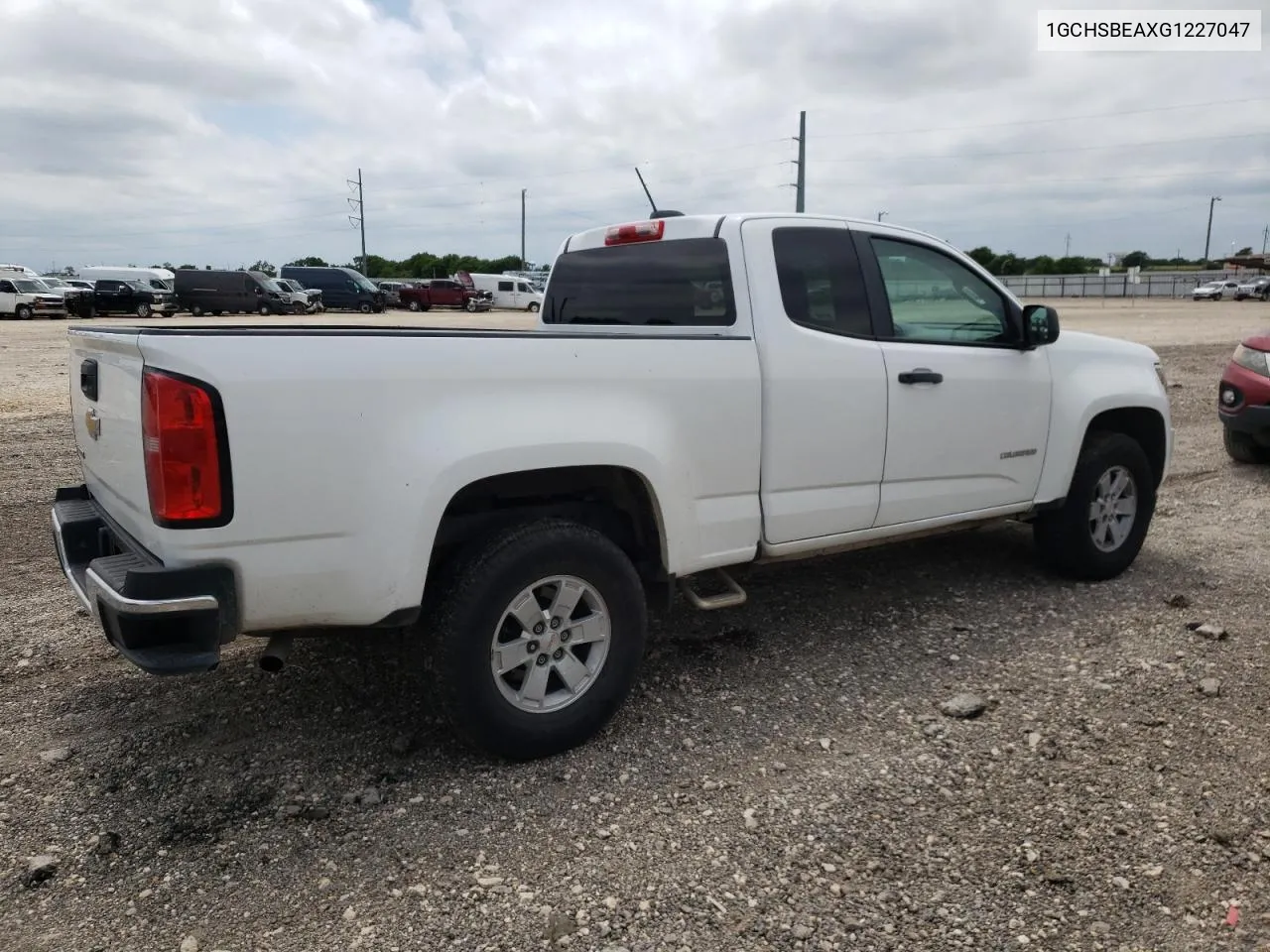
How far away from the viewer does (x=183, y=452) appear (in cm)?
266

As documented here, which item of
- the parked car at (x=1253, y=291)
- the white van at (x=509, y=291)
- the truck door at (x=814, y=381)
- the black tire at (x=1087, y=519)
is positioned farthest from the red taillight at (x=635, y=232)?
the parked car at (x=1253, y=291)

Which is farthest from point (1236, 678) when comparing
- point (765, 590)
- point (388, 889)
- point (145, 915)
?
point (145, 915)

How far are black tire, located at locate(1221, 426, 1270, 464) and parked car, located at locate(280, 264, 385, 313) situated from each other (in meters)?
40.4

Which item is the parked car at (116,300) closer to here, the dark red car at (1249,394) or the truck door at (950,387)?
the dark red car at (1249,394)

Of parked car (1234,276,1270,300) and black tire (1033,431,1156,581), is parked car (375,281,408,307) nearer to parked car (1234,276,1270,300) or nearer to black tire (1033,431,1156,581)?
black tire (1033,431,1156,581)

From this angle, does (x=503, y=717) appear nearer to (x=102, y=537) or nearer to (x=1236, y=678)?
(x=102, y=537)

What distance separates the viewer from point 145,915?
8.50 ft

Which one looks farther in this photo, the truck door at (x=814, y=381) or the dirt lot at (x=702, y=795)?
the truck door at (x=814, y=381)

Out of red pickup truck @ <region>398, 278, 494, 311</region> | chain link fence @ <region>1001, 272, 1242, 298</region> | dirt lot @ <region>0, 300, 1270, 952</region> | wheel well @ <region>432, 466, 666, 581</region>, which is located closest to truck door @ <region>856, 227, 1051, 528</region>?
dirt lot @ <region>0, 300, 1270, 952</region>

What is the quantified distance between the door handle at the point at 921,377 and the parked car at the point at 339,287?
140ft

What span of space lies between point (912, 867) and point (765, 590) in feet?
8.03

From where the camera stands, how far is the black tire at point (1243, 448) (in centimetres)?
827

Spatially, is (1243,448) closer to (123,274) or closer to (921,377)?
(921,377)

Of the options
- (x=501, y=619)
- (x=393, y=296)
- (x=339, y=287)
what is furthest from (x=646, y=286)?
(x=393, y=296)
